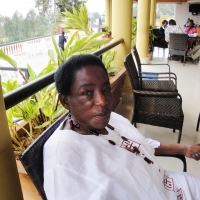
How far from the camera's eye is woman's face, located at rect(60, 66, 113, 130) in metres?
0.76

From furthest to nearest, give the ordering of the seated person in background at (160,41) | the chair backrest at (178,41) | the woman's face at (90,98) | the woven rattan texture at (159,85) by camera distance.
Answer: the seated person in background at (160,41) → the chair backrest at (178,41) → the woven rattan texture at (159,85) → the woman's face at (90,98)

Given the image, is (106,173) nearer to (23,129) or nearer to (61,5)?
(23,129)

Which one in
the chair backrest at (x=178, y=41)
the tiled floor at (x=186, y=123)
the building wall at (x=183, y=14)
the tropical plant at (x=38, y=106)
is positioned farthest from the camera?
the building wall at (x=183, y=14)

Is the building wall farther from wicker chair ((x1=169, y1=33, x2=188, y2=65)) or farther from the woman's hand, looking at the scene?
the woman's hand

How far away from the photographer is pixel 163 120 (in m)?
2.19

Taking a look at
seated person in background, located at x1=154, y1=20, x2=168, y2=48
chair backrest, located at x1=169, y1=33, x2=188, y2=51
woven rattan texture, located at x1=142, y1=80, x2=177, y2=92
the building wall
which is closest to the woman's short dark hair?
woven rattan texture, located at x1=142, y1=80, x2=177, y2=92

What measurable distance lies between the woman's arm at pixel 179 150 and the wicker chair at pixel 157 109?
3.06 feet

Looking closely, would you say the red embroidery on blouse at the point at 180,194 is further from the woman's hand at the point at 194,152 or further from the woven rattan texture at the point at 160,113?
the woven rattan texture at the point at 160,113

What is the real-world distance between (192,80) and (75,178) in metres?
4.55

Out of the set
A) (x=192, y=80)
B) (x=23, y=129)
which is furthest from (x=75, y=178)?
(x=192, y=80)

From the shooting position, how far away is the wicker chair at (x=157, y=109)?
2143 millimetres

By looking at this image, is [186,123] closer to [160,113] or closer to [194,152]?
[160,113]

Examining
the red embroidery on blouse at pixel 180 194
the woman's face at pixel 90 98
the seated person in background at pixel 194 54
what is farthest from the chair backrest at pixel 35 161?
the seated person in background at pixel 194 54

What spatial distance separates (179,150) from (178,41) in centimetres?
542
